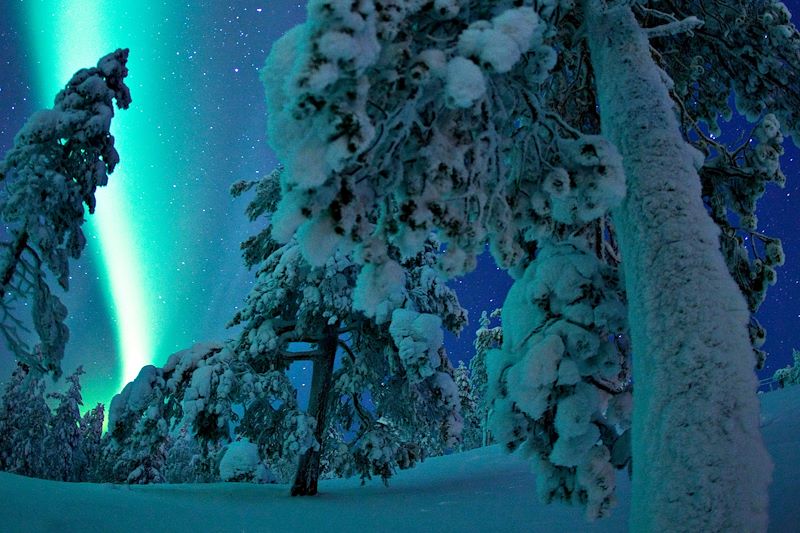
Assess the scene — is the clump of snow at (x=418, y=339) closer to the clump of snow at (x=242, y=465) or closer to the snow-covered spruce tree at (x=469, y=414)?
the clump of snow at (x=242, y=465)

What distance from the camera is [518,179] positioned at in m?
3.59

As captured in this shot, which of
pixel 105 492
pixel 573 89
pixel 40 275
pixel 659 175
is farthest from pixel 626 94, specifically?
pixel 40 275

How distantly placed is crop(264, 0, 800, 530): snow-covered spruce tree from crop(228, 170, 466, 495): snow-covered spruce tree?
23.8ft

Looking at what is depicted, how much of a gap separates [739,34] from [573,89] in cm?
197

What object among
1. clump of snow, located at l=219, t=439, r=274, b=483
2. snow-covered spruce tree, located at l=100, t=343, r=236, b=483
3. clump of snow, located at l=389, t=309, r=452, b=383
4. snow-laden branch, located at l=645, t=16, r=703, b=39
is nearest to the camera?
snow-laden branch, located at l=645, t=16, r=703, b=39

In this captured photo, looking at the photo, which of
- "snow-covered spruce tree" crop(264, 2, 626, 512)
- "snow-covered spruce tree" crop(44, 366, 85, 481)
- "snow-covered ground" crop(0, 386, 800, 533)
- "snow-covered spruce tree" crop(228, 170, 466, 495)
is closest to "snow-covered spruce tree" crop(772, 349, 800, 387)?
"snow-covered ground" crop(0, 386, 800, 533)

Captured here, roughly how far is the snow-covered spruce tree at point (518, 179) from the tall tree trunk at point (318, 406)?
359 inches

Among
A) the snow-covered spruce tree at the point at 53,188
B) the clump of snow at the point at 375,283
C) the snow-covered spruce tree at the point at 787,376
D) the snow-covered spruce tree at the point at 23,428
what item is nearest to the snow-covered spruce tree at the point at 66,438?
the snow-covered spruce tree at the point at 23,428

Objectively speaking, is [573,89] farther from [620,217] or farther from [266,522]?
[266,522]

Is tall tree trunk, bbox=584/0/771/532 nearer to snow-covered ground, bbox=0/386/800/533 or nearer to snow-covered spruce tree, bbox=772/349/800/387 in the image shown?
snow-covered ground, bbox=0/386/800/533

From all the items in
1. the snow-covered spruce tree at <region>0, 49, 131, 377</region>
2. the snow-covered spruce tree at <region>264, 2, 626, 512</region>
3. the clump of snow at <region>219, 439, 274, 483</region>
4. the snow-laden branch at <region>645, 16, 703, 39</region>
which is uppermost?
the snow-covered spruce tree at <region>0, 49, 131, 377</region>

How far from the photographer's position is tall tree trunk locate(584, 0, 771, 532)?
8.90 ft

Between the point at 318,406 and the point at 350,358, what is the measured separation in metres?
1.56

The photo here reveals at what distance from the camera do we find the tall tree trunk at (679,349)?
271 centimetres
